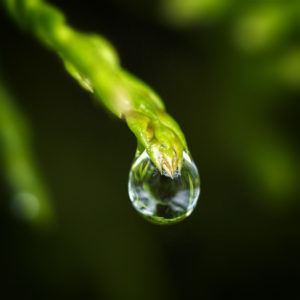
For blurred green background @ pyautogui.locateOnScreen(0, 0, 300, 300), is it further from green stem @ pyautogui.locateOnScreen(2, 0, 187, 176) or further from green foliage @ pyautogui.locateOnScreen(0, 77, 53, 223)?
green stem @ pyautogui.locateOnScreen(2, 0, 187, 176)

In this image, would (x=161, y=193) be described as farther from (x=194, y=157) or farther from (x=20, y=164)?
(x=194, y=157)

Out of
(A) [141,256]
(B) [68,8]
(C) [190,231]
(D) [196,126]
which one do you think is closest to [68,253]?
(A) [141,256]

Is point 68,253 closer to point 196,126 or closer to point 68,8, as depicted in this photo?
point 196,126

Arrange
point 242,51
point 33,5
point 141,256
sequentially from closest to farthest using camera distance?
point 33,5
point 242,51
point 141,256

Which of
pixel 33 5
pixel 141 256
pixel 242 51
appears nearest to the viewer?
pixel 33 5

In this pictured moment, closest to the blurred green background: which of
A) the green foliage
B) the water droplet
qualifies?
the green foliage

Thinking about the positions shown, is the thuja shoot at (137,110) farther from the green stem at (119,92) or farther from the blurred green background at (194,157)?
the blurred green background at (194,157)

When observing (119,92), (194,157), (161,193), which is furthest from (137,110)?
(194,157)
